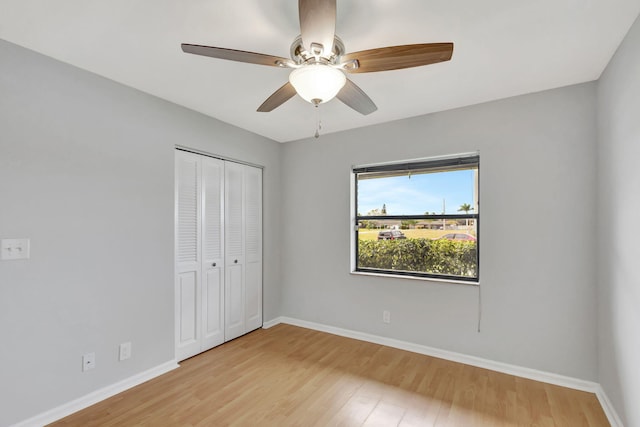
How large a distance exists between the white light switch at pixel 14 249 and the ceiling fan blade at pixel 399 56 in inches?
89.1

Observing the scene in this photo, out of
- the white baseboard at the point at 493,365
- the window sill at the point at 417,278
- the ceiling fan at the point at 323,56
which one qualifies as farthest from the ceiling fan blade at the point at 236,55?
the white baseboard at the point at 493,365

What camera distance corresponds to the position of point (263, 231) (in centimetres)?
393

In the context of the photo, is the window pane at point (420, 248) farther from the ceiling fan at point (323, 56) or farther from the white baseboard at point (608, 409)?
the ceiling fan at point (323, 56)

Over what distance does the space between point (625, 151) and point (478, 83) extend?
1.06 meters

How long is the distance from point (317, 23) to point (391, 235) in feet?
8.34

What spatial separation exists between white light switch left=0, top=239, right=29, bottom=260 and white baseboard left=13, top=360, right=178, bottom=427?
1034mm

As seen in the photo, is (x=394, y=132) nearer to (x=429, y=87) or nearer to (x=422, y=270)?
(x=429, y=87)

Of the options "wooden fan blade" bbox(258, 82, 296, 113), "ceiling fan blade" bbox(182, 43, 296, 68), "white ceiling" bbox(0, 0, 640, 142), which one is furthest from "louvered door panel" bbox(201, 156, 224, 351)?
"ceiling fan blade" bbox(182, 43, 296, 68)

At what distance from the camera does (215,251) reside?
329cm

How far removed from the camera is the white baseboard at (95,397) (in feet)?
6.45

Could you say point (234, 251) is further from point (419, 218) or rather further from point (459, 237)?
point (459, 237)

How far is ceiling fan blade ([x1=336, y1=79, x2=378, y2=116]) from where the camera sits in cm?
186

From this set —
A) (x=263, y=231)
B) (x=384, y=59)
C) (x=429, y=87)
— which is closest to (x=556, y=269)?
(x=429, y=87)

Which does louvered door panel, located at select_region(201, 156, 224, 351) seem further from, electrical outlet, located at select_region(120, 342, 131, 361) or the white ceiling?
the white ceiling
